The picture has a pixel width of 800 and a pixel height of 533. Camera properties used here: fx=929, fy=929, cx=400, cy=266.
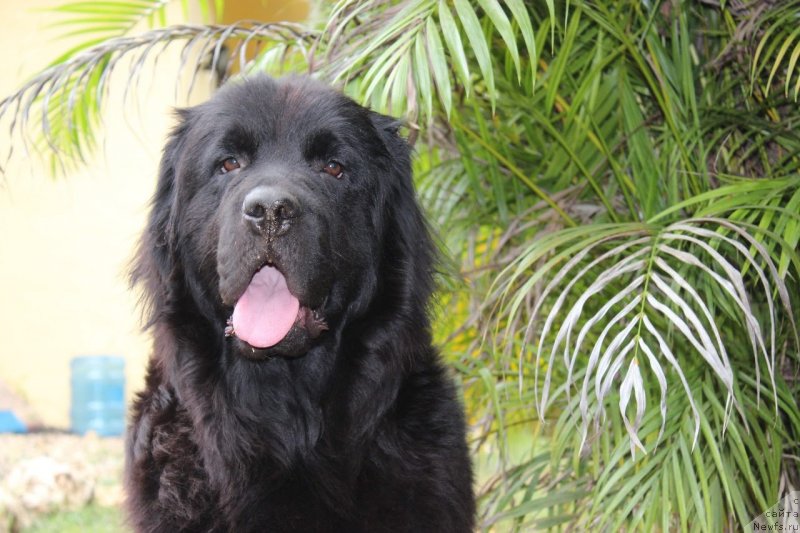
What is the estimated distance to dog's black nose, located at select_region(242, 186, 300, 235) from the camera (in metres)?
1.97

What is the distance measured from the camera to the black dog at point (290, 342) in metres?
2.11

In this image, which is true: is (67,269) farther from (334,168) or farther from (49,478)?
(334,168)

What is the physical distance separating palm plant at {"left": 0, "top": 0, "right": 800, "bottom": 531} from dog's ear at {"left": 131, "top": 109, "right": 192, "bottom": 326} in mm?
462

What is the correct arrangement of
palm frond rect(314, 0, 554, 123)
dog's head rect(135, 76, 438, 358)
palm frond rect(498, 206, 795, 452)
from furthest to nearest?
1. palm frond rect(314, 0, 554, 123)
2. dog's head rect(135, 76, 438, 358)
3. palm frond rect(498, 206, 795, 452)

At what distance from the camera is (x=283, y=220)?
200 centimetres

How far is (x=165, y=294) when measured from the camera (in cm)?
227

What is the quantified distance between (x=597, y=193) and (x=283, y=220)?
139 cm

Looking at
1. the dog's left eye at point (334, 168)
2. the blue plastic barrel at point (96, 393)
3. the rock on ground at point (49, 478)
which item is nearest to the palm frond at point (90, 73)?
the dog's left eye at point (334, 168)

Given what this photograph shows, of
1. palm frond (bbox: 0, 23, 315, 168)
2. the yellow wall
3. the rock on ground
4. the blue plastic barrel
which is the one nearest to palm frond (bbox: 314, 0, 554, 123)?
palm frond (bbox: 0, 23, 315, 168)

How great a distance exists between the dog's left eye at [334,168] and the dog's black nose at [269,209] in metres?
0.28

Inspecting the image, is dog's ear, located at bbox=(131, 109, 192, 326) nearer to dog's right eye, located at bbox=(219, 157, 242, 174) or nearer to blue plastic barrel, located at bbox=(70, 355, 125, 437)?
Answer: dog's right eye, located at bbox=(219, 157, 242, 174)

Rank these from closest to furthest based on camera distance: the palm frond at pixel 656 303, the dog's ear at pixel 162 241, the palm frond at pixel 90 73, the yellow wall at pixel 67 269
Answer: the palm frond at pixel 656 303 → the dog's ear at pixel 162 241 → the palm frond at pixel 90 73 → the yellow wall at pixel 67 269

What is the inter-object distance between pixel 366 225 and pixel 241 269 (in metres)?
0.40

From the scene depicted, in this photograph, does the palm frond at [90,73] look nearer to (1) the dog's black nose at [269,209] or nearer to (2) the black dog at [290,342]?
(2) the black dog at [290,342]
